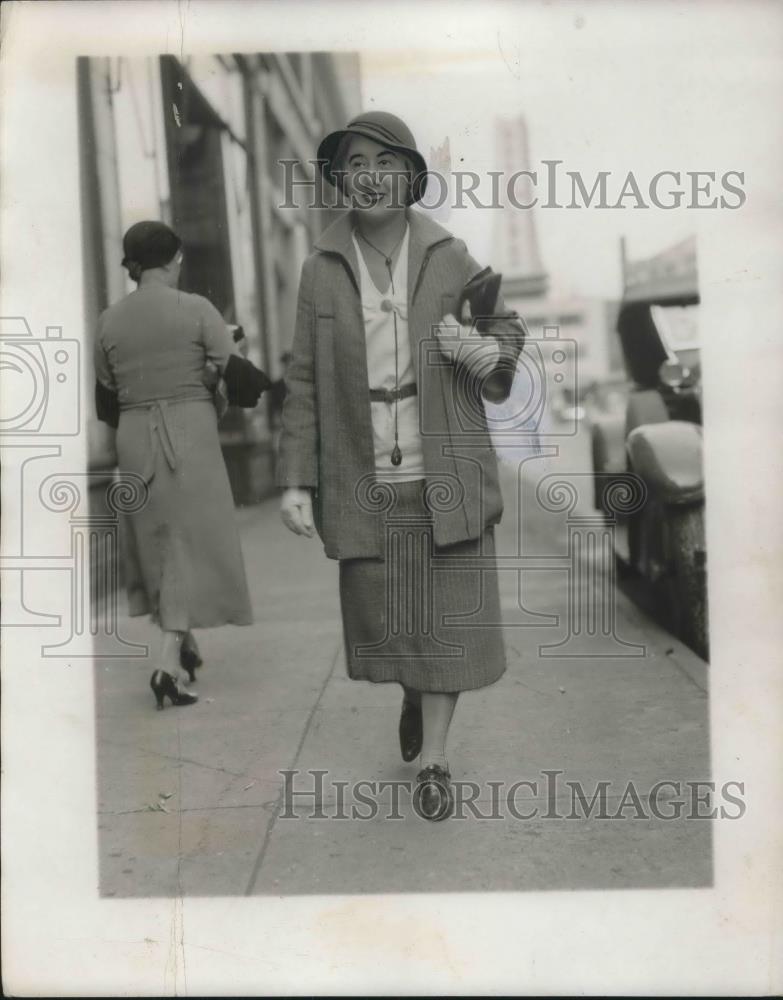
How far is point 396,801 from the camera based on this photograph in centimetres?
325

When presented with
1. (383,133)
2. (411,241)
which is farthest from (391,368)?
(383,133)

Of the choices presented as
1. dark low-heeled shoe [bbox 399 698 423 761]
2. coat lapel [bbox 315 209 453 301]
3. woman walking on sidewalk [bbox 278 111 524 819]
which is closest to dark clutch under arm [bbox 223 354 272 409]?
woman walking on sidewalk [bbox 278 111 524 819]

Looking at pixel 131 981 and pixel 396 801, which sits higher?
pixel 396 801

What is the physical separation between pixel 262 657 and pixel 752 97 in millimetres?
2671

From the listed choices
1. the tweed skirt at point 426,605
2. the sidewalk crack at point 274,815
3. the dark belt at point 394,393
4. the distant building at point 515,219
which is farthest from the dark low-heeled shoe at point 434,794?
the distant building at point 515,219

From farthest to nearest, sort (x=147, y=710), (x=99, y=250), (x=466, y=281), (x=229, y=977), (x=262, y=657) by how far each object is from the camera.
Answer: (x=262, y=657)
(x=147, y=710)
(x=99, y=250)
(x=466, y=281)
(x=229, y=977)

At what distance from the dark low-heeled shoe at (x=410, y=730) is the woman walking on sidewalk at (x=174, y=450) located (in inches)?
35.0

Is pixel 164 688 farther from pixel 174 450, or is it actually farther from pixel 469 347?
pixel 469 347

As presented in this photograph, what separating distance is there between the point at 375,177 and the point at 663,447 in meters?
1.67

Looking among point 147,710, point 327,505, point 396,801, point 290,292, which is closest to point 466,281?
point 327,505

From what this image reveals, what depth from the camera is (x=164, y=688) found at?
393cm

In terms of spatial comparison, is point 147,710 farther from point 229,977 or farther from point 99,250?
point 99,250

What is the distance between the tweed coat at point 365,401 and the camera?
3.17 m

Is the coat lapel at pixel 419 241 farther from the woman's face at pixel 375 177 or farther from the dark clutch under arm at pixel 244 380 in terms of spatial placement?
the dark clutch under arm at pixel 244 380
